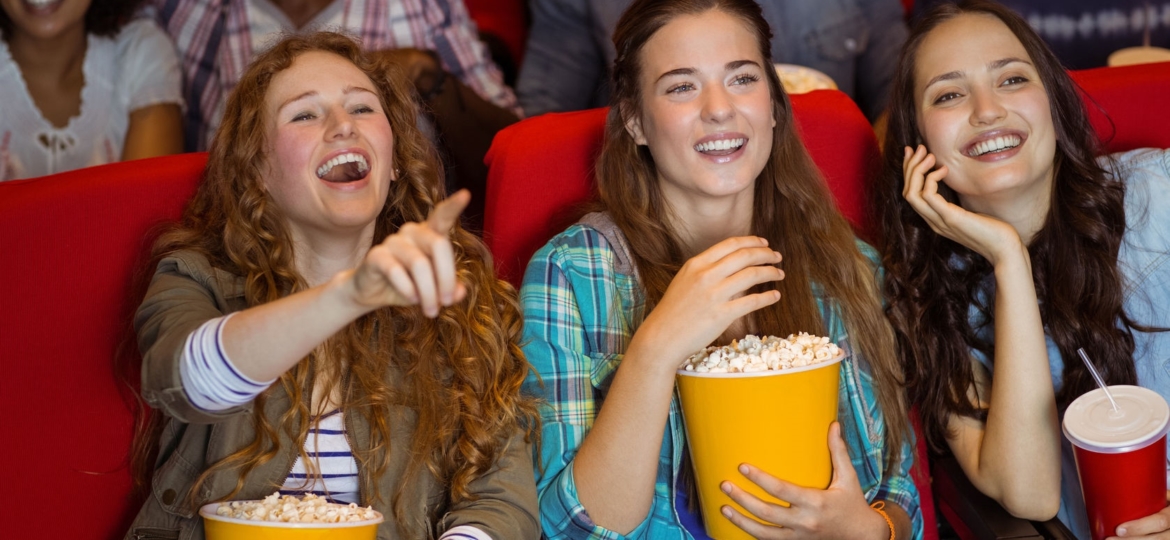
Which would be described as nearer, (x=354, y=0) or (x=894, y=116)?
(x=894, y=116)

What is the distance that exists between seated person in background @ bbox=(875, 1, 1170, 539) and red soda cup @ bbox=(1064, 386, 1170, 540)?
0.21m

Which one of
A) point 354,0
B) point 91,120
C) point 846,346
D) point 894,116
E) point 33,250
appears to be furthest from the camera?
point 354,0

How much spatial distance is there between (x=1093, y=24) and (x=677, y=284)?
6.53 feet

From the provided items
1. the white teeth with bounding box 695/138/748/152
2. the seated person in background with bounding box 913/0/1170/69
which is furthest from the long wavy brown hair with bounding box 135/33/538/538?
the seated person in background with bounding box 913/0/1170/69

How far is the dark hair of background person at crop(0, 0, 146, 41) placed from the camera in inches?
97.0

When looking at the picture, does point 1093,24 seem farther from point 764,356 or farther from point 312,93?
point 312,93

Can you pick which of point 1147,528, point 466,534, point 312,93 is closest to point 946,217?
point 1147,528

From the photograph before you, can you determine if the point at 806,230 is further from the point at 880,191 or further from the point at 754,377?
the point at 754,377

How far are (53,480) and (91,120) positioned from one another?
1.21 meters

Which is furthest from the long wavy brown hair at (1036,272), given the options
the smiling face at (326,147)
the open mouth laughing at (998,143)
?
the smiling face at (326,147)

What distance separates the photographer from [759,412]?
1.25 m

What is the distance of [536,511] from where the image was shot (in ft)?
4.80

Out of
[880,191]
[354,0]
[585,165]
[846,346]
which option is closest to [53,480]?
[585,165]

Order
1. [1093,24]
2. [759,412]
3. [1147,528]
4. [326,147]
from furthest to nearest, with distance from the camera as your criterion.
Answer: [1093,24], [326,147], [1147,528], [759,412]
